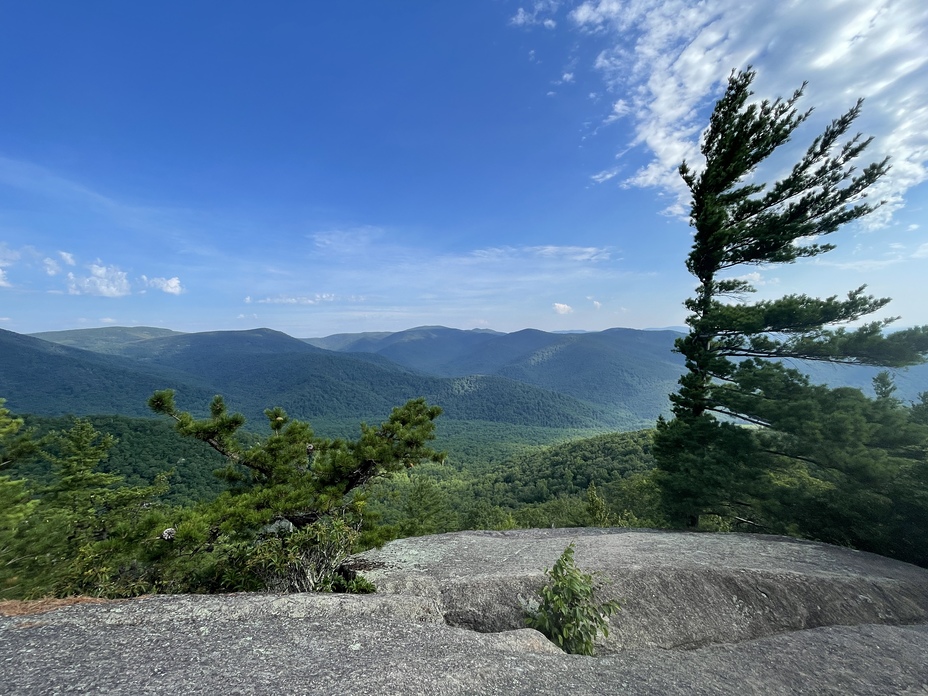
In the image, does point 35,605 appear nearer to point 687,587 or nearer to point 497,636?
point 497,636

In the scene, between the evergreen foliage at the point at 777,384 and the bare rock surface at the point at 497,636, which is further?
the evergreen foliage at the point at 777,384

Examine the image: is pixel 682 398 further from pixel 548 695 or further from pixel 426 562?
pixel 548 695

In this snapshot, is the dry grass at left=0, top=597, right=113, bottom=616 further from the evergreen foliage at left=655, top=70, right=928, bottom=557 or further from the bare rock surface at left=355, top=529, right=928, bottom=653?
the evergreen foliage at left=655, top=70, right=928, bottom=557

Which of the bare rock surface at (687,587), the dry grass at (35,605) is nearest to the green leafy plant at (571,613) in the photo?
the bare rock surface at (687,587)

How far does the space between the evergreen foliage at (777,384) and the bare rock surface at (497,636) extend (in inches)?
101

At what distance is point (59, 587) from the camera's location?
25.1ft

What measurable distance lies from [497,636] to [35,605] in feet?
25.5

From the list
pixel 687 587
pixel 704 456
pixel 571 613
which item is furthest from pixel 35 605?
pixel 704 456

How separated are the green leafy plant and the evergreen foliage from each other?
9.20 m

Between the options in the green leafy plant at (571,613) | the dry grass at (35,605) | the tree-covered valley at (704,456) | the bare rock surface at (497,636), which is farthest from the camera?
the tree-covered valley at (704,456)

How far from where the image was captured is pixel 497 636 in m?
6.28

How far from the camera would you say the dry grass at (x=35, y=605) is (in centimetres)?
589

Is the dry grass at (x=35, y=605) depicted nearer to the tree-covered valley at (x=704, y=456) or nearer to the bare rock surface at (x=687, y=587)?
the tree-covered valley at (x=704, y=456)

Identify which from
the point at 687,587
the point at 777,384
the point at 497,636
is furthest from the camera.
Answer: the point at 777,384
